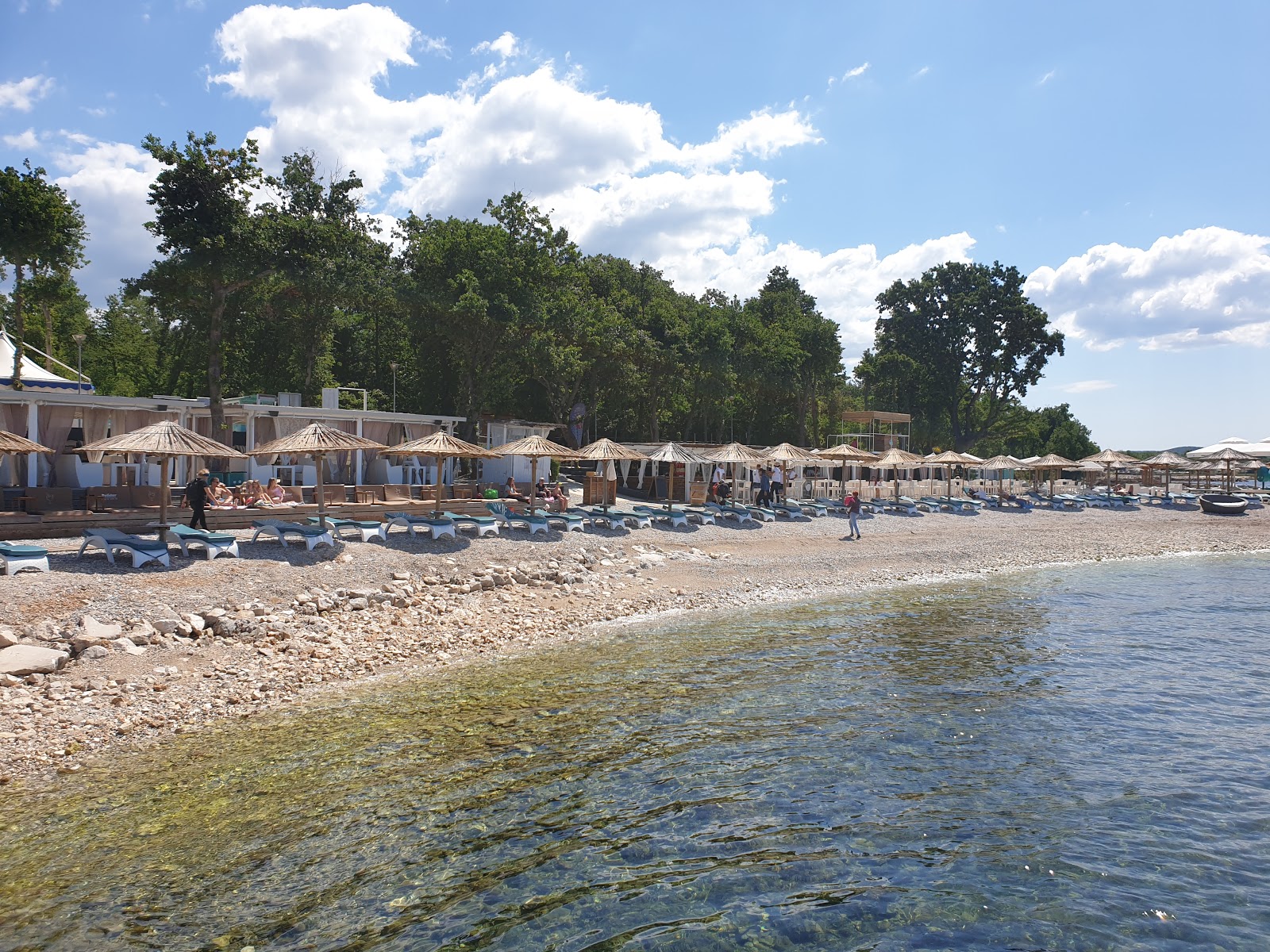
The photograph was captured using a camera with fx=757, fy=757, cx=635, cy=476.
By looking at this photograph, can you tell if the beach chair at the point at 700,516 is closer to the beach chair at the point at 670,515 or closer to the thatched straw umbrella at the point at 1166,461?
the beach chair at the point at 670,515

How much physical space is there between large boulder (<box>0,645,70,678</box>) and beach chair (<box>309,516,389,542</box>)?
7.77 m

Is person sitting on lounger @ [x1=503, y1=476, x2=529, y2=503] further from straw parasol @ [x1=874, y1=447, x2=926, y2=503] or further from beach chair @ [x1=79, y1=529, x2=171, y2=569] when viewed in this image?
straw parasol @ [x1=874, y1=447, x2=926, y2=503]

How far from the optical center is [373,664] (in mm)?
12391

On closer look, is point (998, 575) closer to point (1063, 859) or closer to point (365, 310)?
point (1063, 859)

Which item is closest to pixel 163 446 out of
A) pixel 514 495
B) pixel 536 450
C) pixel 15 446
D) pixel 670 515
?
pixel 15 446

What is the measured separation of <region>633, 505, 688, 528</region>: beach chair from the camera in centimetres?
2473

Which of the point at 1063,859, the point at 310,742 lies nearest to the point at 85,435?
the point at 310,742

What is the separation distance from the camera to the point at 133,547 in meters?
14.1

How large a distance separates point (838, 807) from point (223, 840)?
594 centimetres

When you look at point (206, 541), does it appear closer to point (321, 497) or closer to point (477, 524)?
point (321, 497)

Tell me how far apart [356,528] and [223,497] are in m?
4.00

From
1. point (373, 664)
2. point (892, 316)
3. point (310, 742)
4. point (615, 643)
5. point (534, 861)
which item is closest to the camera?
point (534, 861)

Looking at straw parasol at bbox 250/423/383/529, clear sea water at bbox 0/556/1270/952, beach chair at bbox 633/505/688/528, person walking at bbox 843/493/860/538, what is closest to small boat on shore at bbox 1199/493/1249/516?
person walking at bbox 843/493/860/538

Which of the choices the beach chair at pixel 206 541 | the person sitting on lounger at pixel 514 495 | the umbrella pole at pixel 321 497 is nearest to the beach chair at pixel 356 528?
the umbrella pole at pixel 321 497
